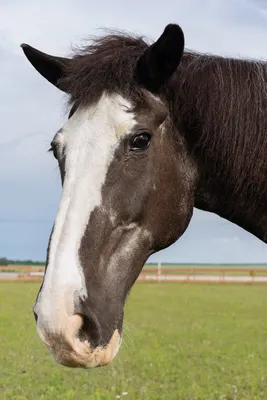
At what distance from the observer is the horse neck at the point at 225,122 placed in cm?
343

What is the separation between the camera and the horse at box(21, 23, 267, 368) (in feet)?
9.06

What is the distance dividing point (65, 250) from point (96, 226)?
238 millimetres

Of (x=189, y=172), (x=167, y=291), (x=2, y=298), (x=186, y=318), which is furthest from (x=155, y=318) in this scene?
(x=189, y=172)

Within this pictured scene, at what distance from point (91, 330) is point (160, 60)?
1530 millimetres

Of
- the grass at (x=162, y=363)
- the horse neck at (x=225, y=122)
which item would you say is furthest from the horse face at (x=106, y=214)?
the grass at (x=162, y=363)

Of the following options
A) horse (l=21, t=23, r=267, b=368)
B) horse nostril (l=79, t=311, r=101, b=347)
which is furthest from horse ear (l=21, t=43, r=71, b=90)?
horse nostril (l=79, t=311, r=101, b=347)

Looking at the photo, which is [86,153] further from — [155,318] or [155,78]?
[155,318]

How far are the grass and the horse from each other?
21.4 inches

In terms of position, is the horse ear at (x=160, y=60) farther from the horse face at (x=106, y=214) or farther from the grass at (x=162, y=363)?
the grass at (x=162, y=363)

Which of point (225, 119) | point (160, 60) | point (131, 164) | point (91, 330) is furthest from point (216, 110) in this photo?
point (91, 330)

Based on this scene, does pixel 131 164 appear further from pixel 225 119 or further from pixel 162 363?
pixel 162 363

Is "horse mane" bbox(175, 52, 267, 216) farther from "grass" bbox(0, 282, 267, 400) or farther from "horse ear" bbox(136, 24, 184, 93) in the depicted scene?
"grass" bbox(0, 282, 267, 400)

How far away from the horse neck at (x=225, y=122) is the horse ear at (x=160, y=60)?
0.12 metres

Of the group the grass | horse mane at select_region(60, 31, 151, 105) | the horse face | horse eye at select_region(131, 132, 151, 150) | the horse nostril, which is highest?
horse mane at select_region(60, 31, 151, 105)
